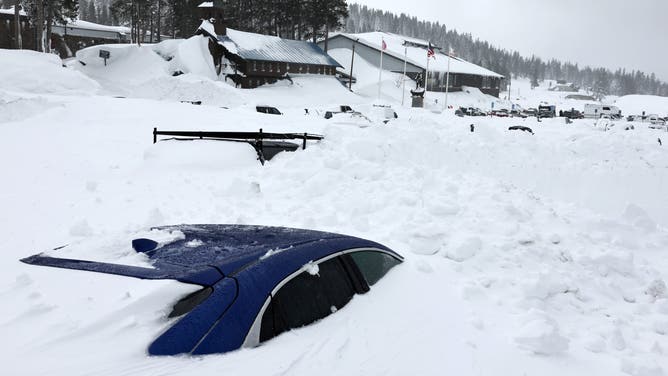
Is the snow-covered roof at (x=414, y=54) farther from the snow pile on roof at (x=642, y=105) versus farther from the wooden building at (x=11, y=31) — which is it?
the wooden building at (x=11, y=31)

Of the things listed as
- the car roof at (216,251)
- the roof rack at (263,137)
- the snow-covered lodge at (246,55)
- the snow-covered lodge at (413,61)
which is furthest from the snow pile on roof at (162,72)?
the car roof at (216,251)

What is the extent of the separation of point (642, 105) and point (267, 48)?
3958 inches

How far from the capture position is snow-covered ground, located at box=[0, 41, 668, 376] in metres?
3.26

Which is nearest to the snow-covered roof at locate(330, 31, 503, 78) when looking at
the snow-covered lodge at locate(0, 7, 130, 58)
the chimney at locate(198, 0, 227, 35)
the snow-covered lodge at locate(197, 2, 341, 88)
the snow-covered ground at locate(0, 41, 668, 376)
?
the snow-covered lodge at locate(197, 2, 341, 88)

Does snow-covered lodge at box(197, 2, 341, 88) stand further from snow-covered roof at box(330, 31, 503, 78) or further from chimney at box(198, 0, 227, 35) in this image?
snow-covered roof at box(330, 31, 503, 78)

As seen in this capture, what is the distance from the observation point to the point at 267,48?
197 feet

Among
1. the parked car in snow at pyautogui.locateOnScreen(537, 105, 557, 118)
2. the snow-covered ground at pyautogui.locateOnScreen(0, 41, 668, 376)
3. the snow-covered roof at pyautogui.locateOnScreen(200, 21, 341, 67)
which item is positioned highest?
the snow-covered roof at pyautogui.locateOnScreen(200, 21, 341, 67)

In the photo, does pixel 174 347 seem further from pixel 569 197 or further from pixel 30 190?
pixel 569 197

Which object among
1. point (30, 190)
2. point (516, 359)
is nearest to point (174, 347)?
point (516, 359)

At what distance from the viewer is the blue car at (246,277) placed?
3.18 m

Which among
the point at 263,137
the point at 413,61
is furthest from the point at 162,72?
the point at 413,61

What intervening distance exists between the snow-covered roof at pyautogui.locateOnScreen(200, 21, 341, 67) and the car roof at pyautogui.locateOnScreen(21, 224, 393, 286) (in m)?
54.4

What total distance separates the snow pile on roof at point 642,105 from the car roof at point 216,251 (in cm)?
12004

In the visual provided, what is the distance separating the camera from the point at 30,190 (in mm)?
10555
